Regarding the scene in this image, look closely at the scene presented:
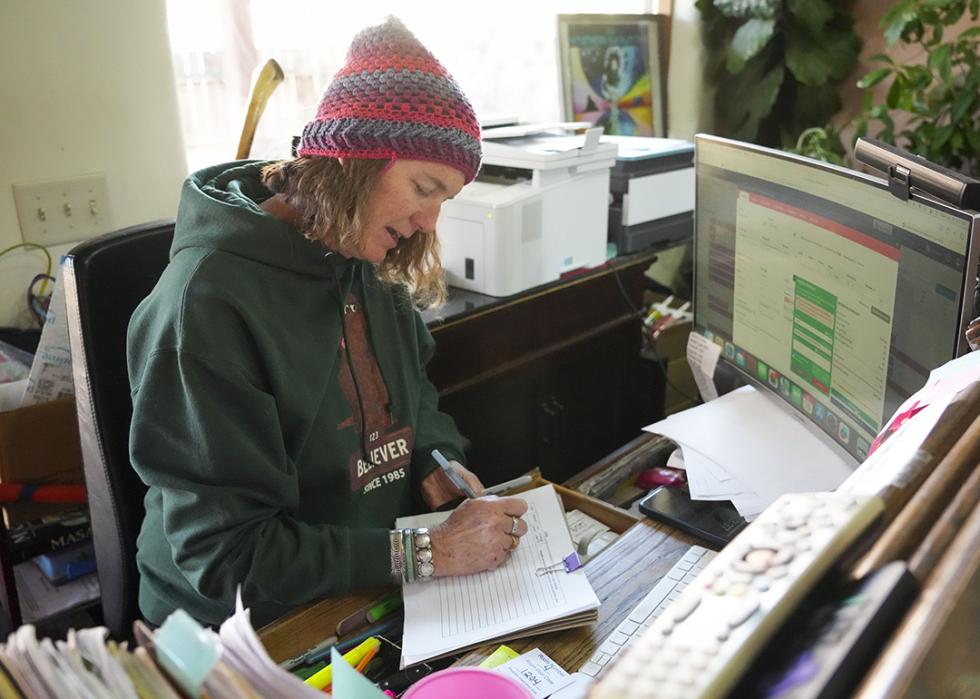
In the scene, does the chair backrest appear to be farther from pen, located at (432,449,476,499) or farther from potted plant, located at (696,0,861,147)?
potted plant, located at (696,0,861,147)

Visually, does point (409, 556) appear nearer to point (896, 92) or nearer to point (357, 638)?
point (357, 638)

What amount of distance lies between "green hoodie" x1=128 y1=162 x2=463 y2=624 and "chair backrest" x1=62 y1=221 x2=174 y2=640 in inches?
3.3

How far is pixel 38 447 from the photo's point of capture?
1416 millimetres

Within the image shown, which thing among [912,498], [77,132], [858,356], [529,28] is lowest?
[858,356]

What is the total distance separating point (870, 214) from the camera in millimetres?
940

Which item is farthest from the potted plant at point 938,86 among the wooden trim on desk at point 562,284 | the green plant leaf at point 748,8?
the wooden trim on desk at point 562,284

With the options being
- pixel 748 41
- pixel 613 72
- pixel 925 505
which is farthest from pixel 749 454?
pixel 748 41

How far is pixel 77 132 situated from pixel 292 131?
1.90 ft

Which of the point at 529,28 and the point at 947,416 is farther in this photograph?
the point at 529,28

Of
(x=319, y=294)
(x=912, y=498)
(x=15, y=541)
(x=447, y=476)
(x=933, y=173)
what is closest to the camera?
(x=912, y=498)

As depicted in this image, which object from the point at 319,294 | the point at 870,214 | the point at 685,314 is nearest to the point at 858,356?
the point at 870,214

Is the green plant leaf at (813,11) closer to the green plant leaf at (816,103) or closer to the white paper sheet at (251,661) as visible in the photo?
the green plant leaf at (816,103)

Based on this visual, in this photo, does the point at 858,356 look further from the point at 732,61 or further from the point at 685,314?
the point at 732,61

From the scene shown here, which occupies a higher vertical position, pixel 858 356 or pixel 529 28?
pixel 529 28
